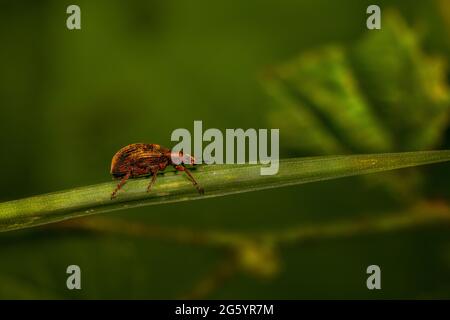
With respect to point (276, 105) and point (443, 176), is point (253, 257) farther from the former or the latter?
point (443, 176)

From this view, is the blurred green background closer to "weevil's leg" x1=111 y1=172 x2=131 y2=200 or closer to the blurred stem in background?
the blurred stem in background

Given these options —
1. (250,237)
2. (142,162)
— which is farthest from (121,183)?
(250,237)

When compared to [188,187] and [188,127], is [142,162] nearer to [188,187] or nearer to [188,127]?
[188,187]

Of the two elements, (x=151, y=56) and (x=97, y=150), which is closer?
(x=97, y=150)

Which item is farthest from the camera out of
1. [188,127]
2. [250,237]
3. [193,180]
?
[188,127]

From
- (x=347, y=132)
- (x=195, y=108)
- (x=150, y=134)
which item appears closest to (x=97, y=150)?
(x=150, y=134)
